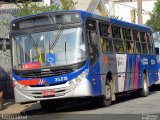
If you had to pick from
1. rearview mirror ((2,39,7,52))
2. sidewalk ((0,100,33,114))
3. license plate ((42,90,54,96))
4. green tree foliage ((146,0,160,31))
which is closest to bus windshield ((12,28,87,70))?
license plate ((42,90,54,96))

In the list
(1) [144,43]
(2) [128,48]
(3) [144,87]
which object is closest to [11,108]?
(2) [128,48]

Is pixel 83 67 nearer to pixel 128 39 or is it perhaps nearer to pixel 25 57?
pixel 25 57

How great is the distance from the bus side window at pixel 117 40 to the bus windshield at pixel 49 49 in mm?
3168

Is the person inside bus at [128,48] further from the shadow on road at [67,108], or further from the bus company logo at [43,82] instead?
the bus company logo at [43,82]

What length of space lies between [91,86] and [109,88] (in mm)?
1853

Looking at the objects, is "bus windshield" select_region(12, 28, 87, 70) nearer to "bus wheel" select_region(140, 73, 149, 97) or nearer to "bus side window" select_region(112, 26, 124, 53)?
"bus side window" select_region(112, 26, 124, 53)

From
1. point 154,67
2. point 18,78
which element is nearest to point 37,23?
point 18,78

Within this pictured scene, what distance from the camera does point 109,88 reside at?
1734cm

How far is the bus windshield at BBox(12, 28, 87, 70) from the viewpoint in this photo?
15.4 metres

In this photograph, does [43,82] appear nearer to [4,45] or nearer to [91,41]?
[91,41]

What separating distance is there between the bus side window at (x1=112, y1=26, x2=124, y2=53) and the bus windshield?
317 cm

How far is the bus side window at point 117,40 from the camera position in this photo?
18516mm

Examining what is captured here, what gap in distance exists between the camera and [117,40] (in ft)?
61.6

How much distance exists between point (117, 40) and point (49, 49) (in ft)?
12.8
